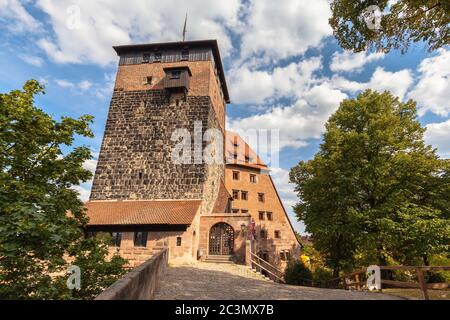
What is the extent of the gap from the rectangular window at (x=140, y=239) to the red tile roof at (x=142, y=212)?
835 mm

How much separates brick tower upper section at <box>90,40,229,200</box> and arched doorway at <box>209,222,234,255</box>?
9.74 ft

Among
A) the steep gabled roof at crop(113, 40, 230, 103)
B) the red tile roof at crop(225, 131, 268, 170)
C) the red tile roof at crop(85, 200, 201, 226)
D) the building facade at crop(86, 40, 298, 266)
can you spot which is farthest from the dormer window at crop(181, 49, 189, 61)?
the red tile roof at crop(85, 200, 201, 226)

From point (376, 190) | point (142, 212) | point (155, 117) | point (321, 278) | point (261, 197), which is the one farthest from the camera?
point (261, 197)

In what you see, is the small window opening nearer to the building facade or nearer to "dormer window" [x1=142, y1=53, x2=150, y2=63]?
the building facade

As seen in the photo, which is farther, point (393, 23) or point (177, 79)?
point (177, 79)

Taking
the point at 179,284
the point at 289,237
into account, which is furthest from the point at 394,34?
the point at 289,237

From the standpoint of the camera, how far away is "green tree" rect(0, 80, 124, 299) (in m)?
6.09

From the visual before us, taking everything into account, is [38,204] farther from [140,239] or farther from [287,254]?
[287,254]

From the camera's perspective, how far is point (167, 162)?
73.6 ft

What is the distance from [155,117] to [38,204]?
1799cm

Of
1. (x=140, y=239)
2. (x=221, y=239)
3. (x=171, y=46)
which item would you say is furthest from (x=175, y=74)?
Result: (x=221, y=239)

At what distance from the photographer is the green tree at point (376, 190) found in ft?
42.1
